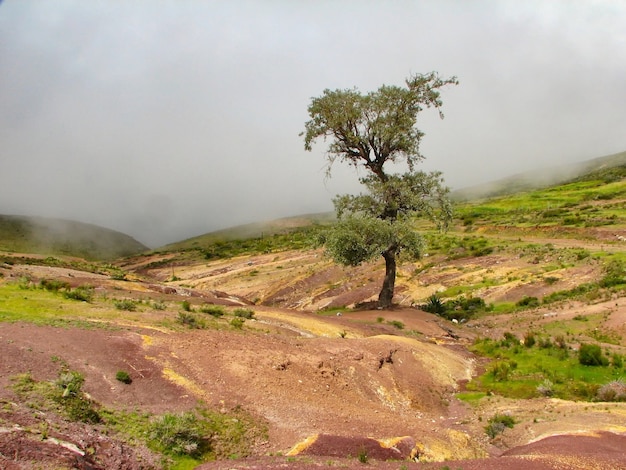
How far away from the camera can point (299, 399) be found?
53.8ft

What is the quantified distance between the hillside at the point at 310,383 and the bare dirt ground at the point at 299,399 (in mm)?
67

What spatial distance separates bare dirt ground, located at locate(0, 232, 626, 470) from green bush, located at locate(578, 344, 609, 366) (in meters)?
5.77

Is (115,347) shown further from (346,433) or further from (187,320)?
(346,433)

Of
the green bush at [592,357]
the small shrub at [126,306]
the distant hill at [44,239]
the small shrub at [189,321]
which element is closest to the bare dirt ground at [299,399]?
the small shrub at [189,321]

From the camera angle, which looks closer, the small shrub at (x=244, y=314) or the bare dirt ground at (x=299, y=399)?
the bare dirt ground at (x=299, y=399)

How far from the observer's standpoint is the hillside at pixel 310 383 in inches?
453

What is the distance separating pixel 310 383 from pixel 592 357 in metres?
16.3

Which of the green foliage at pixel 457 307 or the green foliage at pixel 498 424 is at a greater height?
the green foliage at pixel 498 424

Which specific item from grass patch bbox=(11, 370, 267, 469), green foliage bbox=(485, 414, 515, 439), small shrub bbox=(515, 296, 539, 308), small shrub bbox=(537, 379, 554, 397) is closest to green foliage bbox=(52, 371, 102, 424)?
grass patch bbox=(11, 370, 267, 469)

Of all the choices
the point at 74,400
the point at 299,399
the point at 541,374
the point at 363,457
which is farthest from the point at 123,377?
the point at 541,374

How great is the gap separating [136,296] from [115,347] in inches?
588

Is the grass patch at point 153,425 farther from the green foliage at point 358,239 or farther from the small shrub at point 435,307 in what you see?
the small shrub at point 435,307

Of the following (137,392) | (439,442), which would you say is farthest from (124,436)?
(439,442)

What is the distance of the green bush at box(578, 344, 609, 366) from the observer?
78.3 feet
